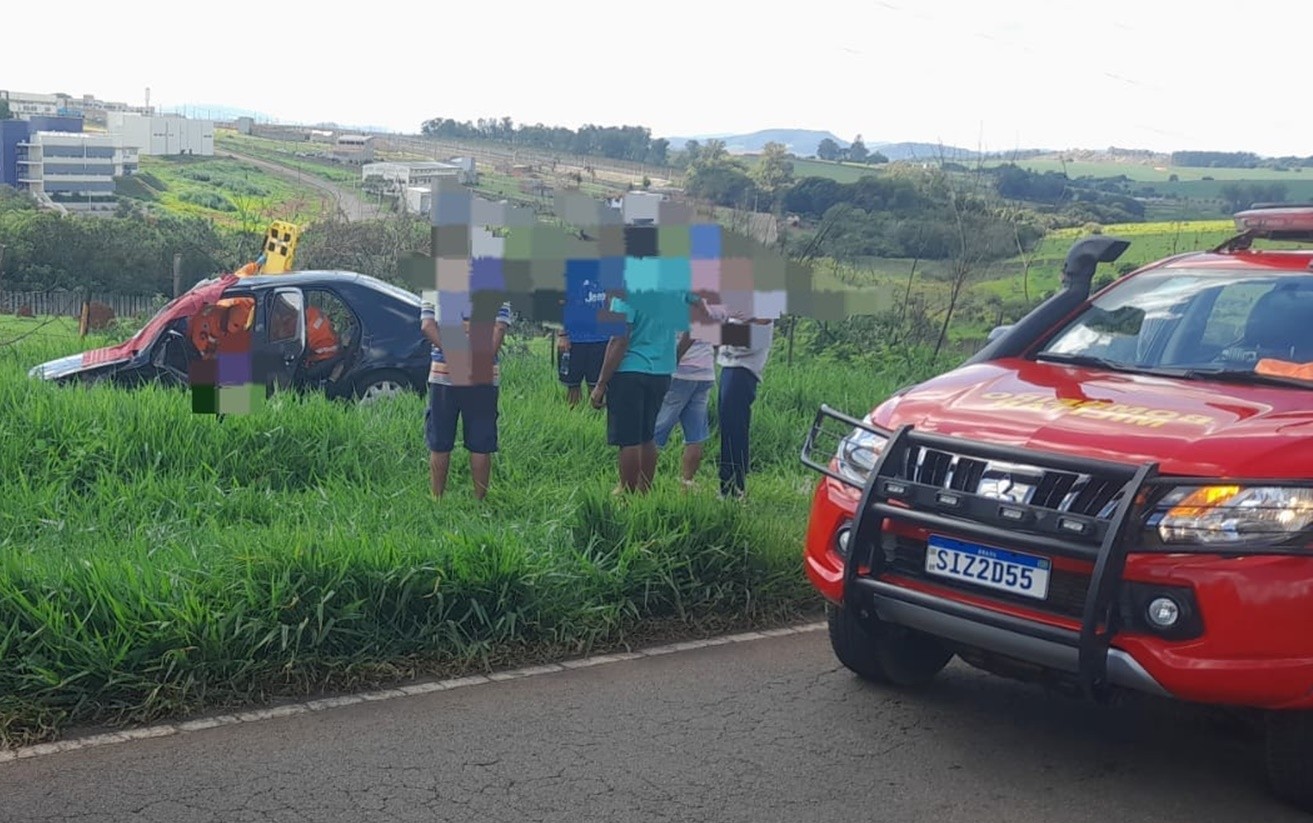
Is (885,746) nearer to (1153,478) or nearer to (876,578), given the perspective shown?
(876,578)

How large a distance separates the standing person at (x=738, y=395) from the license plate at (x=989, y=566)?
12.7 ft

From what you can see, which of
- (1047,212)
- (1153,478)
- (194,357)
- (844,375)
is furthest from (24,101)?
(1153,478)

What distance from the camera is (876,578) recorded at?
4.38 meters

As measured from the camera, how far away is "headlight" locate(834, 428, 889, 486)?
15.1 ft

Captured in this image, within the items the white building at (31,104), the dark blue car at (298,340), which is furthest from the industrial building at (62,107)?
the dark blue car at (298,340)

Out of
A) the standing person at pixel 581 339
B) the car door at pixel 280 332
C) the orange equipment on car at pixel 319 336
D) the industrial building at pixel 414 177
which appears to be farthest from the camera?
the orange equipment on car at pixel 319 336

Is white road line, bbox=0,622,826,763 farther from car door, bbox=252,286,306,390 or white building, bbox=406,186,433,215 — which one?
car door, bbox=252,286,306,390

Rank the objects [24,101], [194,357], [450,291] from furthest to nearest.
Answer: [24,101]
[194,357]
[450,291]

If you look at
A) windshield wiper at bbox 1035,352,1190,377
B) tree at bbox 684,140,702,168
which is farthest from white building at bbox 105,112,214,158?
windshield wiper at bbox 1035,352,1190,377

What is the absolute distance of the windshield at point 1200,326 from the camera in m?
4.77

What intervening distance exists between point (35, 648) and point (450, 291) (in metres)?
3.39

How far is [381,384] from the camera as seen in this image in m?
10.4

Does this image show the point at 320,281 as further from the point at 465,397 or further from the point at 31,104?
the point at 31,104

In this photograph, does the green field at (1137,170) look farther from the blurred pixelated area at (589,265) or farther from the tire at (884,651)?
the tire at (884,651)
